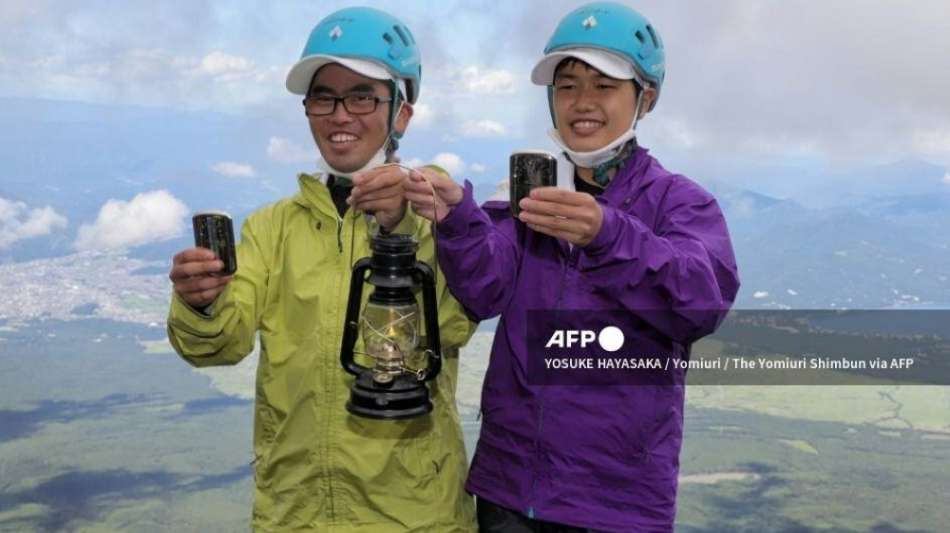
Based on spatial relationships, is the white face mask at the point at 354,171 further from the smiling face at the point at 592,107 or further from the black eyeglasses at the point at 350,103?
the smiling face at the point at 592,107

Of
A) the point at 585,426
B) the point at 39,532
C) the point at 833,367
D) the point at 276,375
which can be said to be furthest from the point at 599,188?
the point at 39,532

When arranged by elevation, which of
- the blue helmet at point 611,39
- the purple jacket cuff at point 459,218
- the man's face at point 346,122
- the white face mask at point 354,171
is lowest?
the purple jacket cuff at point 459,218

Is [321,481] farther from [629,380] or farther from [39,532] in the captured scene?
[39,532]

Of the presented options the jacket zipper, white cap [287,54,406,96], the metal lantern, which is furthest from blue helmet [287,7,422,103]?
the jacket zipper

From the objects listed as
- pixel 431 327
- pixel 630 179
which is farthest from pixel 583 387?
pixel 630 179

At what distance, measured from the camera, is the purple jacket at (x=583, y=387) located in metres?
2.69

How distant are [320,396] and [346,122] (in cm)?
98

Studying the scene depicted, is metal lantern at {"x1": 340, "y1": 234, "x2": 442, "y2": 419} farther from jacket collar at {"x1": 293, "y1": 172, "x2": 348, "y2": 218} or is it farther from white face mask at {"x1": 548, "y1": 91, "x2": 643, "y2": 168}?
white face mask at {"x1": 548, "y1": 91, "x2": 643, "y2": 168}

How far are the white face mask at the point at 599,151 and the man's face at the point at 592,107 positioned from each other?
0.06 ft

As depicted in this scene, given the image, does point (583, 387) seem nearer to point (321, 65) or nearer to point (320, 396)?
point (320, 396)

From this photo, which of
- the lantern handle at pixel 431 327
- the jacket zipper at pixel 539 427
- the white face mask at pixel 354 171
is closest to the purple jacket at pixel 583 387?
the jacket zipper at pixel 539 427

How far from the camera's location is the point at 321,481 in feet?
9.55

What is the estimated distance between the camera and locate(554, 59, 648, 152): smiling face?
3072 millimetres

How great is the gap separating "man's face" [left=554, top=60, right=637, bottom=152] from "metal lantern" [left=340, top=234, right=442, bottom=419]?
0.91 metres
